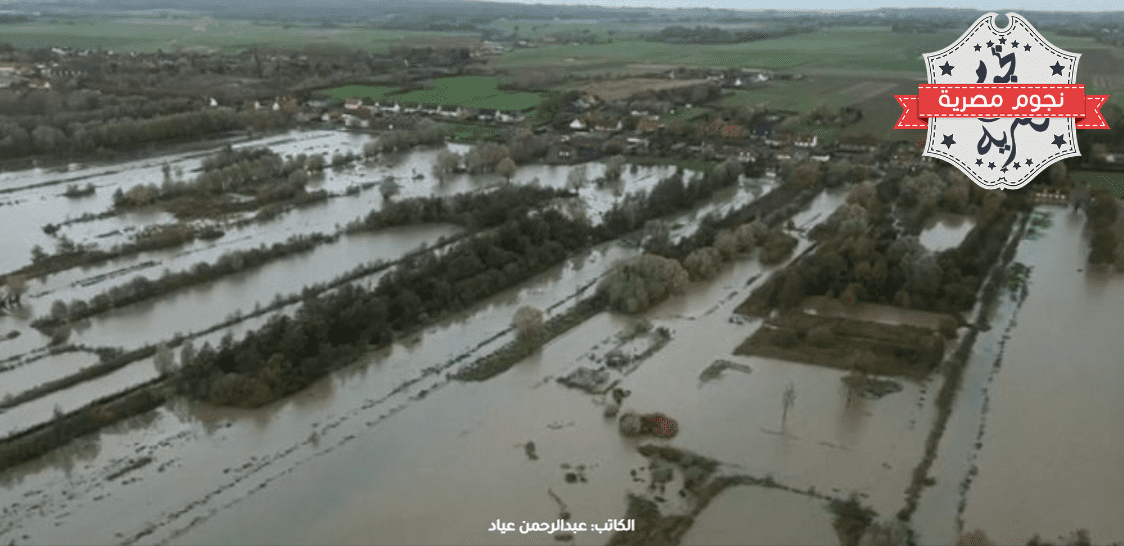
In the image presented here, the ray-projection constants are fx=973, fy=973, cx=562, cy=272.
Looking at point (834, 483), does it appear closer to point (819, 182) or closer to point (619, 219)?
point (619, 219)

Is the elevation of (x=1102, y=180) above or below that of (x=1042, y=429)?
above

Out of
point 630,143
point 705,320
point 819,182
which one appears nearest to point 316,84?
point 630,143

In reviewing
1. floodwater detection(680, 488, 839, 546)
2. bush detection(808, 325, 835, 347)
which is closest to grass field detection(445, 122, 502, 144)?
bush detection(808, 325, 835, 347)

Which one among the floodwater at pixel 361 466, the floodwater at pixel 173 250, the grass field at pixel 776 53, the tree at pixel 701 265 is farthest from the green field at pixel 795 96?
the floodwater at pixel 361 466

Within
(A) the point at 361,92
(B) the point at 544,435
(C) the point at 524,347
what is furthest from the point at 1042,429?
(A) the point at 361,92

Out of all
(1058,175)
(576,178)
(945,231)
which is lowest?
(945,231)

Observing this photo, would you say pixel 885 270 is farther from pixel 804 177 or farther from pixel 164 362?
pixel 164 362

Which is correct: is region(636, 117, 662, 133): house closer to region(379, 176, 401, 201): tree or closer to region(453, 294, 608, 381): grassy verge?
region(379, 176, 401, 201): tree
